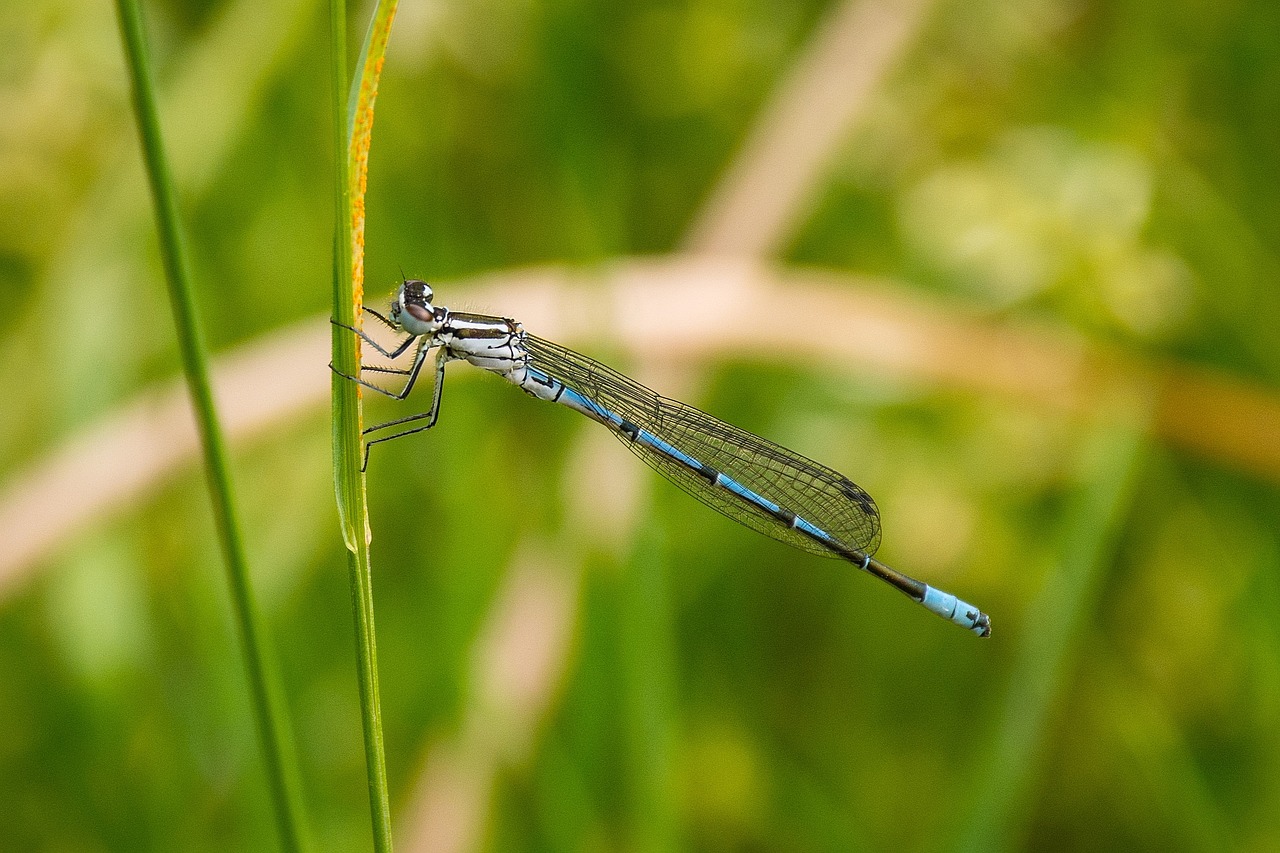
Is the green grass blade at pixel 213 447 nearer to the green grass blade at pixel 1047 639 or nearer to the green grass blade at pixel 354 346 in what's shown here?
the green grass blade at pixel 354 346

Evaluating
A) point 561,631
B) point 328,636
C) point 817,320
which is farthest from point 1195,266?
point 328,636

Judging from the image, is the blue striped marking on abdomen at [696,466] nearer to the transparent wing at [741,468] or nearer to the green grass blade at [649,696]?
the transparent wing at [741,468]

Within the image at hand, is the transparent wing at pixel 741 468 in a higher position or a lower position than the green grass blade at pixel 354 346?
higher

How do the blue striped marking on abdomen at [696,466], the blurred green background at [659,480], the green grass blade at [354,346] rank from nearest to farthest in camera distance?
the green grass blade at [354,346]
the blurred green background at [659,480]
the blue striped marking on abdomen at [696,466]

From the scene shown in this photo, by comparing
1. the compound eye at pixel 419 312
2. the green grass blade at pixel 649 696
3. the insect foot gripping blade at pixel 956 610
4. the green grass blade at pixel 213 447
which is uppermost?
the insect foot gripping blade at pixel 956 610

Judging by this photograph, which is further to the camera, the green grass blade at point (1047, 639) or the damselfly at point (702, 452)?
the damselfly at point (702, 452)

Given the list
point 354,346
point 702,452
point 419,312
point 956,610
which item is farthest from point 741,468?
point 354,346

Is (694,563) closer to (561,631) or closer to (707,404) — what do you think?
(707,404)

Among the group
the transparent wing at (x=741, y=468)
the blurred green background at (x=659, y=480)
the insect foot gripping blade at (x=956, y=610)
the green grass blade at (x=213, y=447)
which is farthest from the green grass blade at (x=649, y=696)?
the green grass blade at (x=213, y=447)

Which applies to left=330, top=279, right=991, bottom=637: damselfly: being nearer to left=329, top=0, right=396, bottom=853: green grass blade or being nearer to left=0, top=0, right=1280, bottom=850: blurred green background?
left=0, top=0, right=1280, bottom=850: blurred green background

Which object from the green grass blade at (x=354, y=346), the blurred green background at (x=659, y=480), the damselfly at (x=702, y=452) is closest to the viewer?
the green grass blade at (x=354, y=346)
